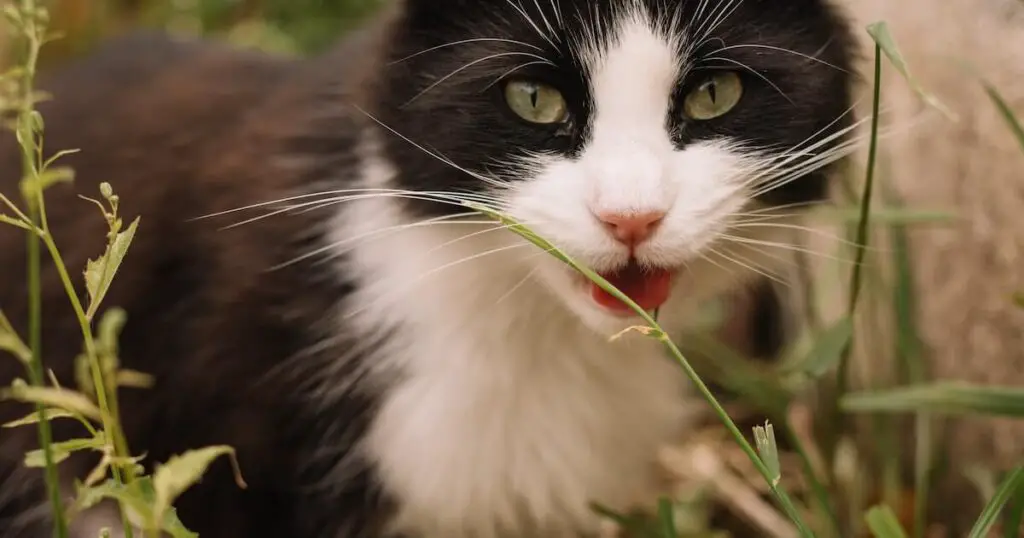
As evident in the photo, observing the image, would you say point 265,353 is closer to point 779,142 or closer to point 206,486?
point 206,486

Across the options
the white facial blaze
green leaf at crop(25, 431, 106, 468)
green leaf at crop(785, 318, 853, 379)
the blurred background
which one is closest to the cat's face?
the white facial blaze

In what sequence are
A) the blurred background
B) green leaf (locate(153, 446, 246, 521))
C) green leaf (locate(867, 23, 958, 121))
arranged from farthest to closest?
1. the blurred background
2. green leaf (locate(867, 23, 958, 121))
3. green leaf (locate(153, 446, 246, 521))

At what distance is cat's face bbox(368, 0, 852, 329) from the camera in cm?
63

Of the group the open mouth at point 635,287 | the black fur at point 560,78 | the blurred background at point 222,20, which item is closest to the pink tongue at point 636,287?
the open mouth at point 635,287

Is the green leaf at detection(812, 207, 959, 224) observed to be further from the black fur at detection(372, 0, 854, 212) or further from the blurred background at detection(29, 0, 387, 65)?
the blurred background at detection(29, 0, 387, 65)

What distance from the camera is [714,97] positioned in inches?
27.0

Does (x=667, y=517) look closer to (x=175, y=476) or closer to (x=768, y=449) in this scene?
(x=768, y=449)

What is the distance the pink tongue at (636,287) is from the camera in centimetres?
69

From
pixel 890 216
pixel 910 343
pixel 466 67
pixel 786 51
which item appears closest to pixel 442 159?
pixel 466 67

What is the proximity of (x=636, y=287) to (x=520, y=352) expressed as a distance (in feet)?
0.53

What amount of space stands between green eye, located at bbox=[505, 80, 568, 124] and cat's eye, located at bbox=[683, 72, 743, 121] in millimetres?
93

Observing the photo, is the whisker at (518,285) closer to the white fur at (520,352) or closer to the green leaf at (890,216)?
the white fur at (520,352)

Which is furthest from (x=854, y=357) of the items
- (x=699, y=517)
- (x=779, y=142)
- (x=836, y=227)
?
(x=779, y=142)

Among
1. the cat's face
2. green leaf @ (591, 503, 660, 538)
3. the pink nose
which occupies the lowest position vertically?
Answer: green leaf @ (591, 503, 660, 538)
